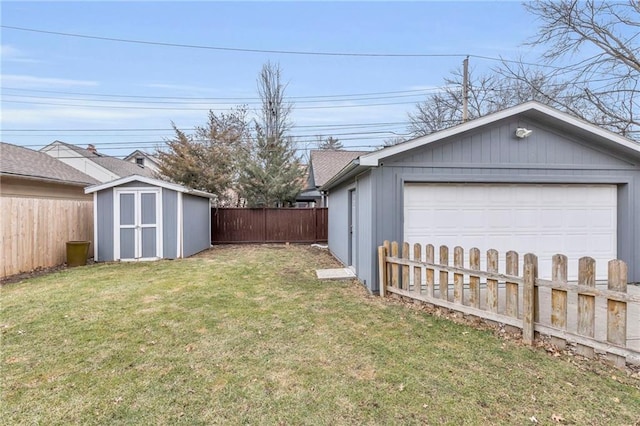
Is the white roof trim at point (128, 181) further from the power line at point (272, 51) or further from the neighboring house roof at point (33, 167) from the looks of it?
the power line at point (272, 51)

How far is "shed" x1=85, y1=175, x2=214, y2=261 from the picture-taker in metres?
9.67

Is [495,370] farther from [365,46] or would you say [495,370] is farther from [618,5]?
[365,46]

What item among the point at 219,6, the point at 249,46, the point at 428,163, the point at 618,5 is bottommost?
the point at 428,163

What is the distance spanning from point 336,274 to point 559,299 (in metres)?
4.48

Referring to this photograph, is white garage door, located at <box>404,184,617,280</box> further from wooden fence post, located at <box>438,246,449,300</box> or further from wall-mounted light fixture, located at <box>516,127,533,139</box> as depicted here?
wooden fence post, located at <box>438,246,449,300</box>

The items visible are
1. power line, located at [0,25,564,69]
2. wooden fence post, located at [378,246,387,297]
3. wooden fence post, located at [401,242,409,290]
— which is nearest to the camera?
wooden fence post, located at [401,242,409,290]

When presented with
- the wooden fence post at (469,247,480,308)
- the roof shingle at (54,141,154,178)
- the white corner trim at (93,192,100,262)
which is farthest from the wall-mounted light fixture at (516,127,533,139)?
the roof shingle at (54,141,154,178)

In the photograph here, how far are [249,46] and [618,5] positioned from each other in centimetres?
1325

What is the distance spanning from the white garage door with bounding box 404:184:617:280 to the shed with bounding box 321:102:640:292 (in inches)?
0.7

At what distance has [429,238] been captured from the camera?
20.0 feet

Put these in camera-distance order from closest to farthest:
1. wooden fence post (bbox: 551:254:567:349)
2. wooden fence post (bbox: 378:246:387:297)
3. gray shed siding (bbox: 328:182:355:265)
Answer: wooden fence post (bbox: 551:254:567:349)
wooden fence post (bbox: 378:246:387:297)
gray shed siding (bbox: 328:182:355:265)

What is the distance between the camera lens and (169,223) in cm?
1001

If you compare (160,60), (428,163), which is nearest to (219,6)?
(160,60)

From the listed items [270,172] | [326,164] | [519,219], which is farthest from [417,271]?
[326,164]
